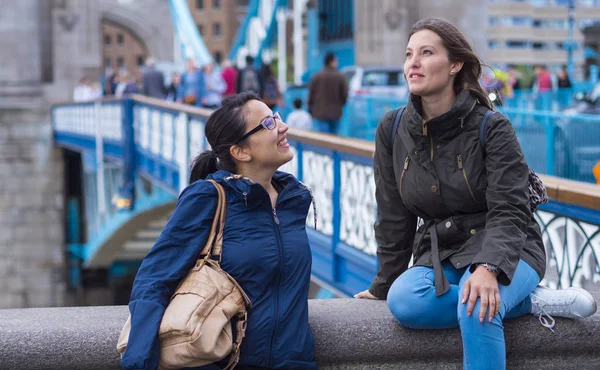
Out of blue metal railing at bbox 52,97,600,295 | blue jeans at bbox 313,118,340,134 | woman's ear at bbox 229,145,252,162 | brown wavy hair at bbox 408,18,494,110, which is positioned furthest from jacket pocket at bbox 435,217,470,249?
blue jeans at bbox 313,118,340,134

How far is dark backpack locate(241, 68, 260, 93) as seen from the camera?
18.4 m

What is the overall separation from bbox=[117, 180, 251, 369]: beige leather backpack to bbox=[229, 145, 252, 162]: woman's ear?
0.74 ft

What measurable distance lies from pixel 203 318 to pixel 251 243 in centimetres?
28

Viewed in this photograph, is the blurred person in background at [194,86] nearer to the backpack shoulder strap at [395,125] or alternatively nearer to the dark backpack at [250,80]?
the dark backpack at [250,80]

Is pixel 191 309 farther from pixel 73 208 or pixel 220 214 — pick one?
pixel 73 208

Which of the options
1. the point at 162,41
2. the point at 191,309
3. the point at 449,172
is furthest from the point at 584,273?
the point at 162,41

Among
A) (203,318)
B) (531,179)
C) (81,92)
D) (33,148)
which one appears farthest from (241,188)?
(81,92)

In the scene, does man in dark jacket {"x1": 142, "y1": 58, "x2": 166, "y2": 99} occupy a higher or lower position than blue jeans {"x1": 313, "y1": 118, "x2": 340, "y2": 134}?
higher

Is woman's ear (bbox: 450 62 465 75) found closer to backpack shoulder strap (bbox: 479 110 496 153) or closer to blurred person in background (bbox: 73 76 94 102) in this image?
backpack shoulder strap (bbox: 479 110 496 153)

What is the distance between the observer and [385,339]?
3.36 metres

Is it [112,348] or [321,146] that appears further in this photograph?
[321,146]

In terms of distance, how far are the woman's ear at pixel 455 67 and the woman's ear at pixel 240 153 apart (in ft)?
2.07

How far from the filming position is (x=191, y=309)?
2857 mm

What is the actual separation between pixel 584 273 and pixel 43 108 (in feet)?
85.4
